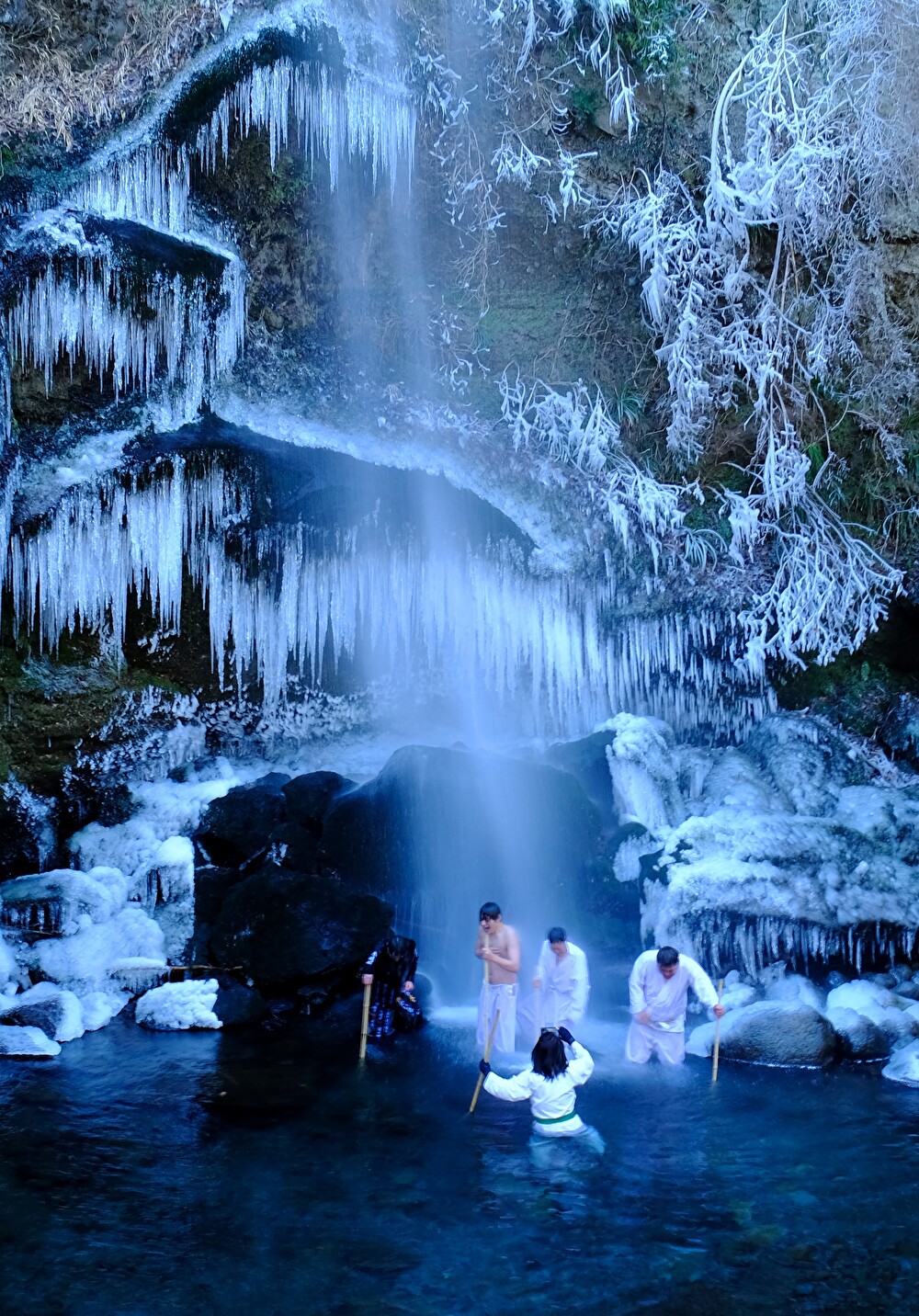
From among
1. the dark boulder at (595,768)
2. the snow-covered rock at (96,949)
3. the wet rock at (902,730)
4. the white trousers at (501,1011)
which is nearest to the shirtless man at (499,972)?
the white trousers at (501,1011)

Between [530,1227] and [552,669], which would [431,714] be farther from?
[530,1227]

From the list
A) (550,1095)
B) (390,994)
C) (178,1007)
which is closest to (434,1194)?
(550,1095)

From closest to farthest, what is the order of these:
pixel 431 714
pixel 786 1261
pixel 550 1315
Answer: pixel 550 1315 → pixel 786 1261 → pixel 431 714

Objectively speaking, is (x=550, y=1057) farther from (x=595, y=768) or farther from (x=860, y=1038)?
(x=595, y=768)

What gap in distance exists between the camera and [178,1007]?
10180mm

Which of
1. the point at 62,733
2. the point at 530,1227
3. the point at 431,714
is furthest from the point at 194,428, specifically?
the point at 530,1227

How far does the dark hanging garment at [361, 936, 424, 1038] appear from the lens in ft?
32.6

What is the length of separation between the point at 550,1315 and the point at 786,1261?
4.17 feet

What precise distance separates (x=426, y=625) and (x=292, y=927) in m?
4.26

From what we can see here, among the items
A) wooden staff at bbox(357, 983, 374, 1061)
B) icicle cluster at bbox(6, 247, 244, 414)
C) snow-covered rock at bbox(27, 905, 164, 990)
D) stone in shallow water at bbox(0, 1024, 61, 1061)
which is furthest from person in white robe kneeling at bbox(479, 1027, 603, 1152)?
icicle cluster at bbox(6, 247, 244, 414)

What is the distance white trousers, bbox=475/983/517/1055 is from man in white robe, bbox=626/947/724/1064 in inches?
37.5

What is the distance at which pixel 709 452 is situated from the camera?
14203 millimetres

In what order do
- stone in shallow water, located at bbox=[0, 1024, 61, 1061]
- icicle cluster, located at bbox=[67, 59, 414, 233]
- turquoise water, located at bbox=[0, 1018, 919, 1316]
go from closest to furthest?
turquoise water, located at bbox=[0, 1018, 919, 1316] → stone in shallow water, located at bbox=[0, 1024, 61, 1061] → icicle cluster, located at bbox=[67, 59, 414, 233]

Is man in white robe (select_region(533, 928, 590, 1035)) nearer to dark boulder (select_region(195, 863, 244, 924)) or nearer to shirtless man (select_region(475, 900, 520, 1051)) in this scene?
shirtless man (select_region(475, 900, 520, 1051))
